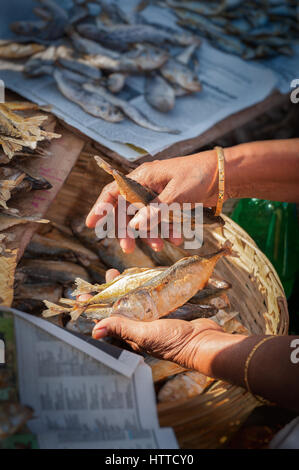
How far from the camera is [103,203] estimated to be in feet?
5.55

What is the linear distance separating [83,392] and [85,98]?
1.90 metres

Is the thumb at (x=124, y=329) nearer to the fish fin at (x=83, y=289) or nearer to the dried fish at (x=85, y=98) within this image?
the fish fin at (x=83, y=289)

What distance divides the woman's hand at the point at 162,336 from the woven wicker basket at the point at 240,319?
0.14 metres

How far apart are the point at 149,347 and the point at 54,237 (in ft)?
3.14

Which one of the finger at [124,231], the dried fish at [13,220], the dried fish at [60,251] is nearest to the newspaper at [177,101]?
the finger at [124,231]

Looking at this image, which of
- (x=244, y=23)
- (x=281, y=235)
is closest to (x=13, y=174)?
(x=281, y=235)

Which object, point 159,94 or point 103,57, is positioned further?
point 103,57

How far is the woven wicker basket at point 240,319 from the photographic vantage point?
3.90 ft

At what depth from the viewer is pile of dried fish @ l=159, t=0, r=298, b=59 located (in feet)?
11.1

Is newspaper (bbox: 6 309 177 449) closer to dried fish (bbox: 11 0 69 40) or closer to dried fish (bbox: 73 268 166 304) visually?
dried fish (bbox: 73 268 166 304)

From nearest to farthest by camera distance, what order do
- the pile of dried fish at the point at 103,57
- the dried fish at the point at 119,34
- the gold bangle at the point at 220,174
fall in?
the gold bangle at the point at 220,174
the pile of dried fish at the point at 103,57
the dried fish at the point at 119,34

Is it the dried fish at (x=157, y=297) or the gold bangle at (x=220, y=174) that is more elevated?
the gold bangle at (x=220, y=174)

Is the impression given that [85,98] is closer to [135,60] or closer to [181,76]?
[135,60]

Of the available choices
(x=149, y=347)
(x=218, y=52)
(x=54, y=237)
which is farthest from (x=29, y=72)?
(x=149, y=347)
